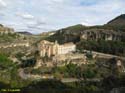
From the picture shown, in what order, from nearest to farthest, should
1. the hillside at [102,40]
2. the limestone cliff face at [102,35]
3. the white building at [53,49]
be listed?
the white building at [53,49] → the hillside at [102,40] → the limestone cliff face at [102,35]

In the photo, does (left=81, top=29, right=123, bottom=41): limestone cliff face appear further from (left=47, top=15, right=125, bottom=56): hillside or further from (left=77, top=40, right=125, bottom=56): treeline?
(left=77, top=40, right=125, bottom=56): treeline

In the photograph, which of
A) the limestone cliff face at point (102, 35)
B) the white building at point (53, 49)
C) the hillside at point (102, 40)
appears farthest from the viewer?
the limestone cliff face at point (102, 35)

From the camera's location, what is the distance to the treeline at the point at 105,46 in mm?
65188

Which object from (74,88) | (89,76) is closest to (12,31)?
(89,76)

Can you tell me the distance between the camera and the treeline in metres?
65.2

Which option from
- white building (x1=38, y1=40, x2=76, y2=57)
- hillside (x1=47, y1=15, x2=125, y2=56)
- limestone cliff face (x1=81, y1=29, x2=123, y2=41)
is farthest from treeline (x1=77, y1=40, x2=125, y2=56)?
limestone cliff face (x1=81, y1=29, x2=123, y2=41)

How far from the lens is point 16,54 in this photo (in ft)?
250

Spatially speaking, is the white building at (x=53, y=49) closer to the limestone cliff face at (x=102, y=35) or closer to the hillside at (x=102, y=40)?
the hillside at (x=102, y=40)

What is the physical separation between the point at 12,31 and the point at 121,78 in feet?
214

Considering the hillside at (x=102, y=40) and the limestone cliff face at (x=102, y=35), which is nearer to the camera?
the hillside at (x=102, y=40)

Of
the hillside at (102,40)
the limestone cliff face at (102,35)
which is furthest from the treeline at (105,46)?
the limestone cliff face at (102,35)

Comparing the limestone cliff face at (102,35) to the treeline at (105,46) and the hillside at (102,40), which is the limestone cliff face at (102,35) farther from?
the treeline at (105,46)

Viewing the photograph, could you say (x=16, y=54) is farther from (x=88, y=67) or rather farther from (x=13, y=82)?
(x=13, y=82)

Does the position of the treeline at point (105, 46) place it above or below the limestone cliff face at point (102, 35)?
below
